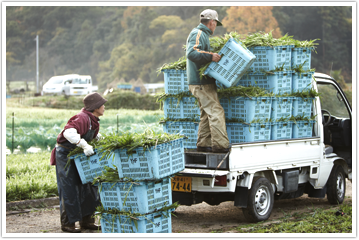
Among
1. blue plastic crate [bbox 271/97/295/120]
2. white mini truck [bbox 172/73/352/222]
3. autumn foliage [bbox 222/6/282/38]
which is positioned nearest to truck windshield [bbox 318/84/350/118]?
white mini truck [bbox 172/73/352/222]

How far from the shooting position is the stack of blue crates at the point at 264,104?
24.3ft

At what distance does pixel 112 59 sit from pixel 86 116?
53.1 meters

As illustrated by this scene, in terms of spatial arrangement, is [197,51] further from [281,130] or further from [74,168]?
[74,168]

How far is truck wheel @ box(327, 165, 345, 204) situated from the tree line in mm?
41199

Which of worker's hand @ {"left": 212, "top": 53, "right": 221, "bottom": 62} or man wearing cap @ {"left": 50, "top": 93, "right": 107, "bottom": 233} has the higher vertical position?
worker's hand @ {"left": 212, "top": 53, "right": 221, "bottom": 62}

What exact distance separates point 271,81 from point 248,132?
3.33 feet

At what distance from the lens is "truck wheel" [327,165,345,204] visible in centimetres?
850

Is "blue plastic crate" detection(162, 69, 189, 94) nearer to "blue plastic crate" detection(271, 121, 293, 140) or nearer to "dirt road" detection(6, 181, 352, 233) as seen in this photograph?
"blue plastic crate" detection(271, 121, 293, 140)

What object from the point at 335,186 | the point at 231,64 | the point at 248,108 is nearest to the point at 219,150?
the point at 248,108

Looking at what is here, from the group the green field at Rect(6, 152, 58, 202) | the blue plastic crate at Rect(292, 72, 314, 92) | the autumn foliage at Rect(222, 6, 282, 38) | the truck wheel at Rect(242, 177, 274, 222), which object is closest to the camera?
the truck wheel at Rect(242, 177, 274, 222)

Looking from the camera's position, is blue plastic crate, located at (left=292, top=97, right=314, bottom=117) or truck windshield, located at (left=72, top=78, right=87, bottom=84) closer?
blue plastic crate, located at (left=292, top=97, right=314, bottom=117)

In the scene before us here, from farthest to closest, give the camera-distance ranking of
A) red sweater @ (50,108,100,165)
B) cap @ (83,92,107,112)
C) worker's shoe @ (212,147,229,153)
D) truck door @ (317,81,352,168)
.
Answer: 1. truck door @ (317,81,352,168)
2. worker's shoe @ (212,147,229,153)
3. cap @ (83,92,107,112)
4. red sweater @ (50,108,100,165)

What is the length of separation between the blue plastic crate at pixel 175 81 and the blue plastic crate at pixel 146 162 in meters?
2.61
